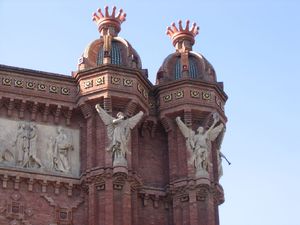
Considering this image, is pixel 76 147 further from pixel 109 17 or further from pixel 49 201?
pixel 109 17

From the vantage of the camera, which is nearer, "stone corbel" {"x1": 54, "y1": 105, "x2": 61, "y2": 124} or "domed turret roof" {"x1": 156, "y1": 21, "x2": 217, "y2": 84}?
"stone corbel" {"x1": 54, "y1": 105, "x2": 61, "y2": 124}

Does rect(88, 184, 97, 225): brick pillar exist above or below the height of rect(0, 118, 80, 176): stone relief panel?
below

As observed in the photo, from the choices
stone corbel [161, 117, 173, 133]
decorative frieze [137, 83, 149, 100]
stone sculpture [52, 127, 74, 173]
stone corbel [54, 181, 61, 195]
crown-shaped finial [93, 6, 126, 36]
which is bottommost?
stone corbel [54, 181, 61, 195]

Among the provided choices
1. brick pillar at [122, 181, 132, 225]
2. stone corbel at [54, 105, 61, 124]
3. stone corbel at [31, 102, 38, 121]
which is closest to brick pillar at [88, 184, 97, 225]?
brick pillar at [122, 181, 132, 225]

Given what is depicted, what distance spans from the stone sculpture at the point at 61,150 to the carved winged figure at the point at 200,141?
11.5 ft

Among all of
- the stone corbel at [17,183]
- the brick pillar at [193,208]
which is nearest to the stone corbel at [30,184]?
the stone corbel at [17,183]

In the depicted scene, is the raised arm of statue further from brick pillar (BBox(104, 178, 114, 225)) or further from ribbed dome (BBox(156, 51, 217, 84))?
brick pillar (BBox(104, 178, 114, 225))

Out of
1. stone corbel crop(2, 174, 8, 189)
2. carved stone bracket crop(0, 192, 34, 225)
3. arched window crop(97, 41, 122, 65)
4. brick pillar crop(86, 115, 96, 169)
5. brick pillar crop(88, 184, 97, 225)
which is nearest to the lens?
carved stone bracket crop(0, 192, 34, 225)

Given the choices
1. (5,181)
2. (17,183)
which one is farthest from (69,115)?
(5,181)

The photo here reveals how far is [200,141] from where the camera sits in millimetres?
28594

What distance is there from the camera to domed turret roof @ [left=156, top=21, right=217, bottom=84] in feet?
98.3

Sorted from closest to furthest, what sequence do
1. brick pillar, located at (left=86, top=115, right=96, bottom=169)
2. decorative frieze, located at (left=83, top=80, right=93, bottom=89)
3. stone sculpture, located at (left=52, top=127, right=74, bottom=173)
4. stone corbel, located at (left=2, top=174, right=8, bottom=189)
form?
stone corbel, located at (left=2, top=174, right=8, bottom=189), brick pillar, located at (left=86, top=115, right=96, bottom=169), stone sculpture, located at (left=52, top=127, right=74, bottom=173), decorative frieze, located at (left=83, top=80, right=93, bottom=89)

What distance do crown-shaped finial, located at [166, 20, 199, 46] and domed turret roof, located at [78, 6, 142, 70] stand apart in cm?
179

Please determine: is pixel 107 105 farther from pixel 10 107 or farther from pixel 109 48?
pixel 10 107
